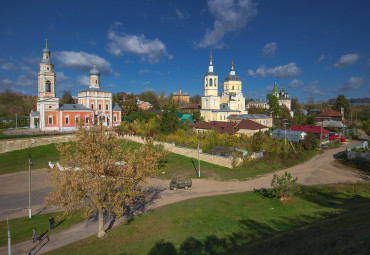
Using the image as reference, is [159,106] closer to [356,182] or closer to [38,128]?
[38,128]

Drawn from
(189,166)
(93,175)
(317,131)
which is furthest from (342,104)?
(93,175)

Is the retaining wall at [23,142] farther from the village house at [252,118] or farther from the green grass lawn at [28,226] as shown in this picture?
the village house at [252,118]

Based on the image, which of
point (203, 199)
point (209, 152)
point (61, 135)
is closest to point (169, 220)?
point (203, 199)

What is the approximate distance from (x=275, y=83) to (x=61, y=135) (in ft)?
293

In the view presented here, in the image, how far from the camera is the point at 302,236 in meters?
8.66

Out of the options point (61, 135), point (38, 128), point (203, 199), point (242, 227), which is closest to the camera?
point (242, 227)

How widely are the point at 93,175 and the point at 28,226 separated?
279 inches

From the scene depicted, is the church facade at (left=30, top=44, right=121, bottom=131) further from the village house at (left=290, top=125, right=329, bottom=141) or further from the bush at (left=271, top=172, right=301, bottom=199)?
the village house at (left=290, top=125, right=329, bottom=141)

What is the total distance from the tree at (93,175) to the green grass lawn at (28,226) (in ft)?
8.12

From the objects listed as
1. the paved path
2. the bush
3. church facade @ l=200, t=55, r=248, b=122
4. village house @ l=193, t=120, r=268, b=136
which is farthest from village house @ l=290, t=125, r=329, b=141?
the bush

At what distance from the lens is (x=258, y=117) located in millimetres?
57344

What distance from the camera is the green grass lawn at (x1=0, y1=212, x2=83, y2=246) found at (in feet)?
43.6

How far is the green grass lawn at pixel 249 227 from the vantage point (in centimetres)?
784

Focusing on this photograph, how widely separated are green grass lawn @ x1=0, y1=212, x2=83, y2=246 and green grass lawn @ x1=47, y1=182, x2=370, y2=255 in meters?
3.17
